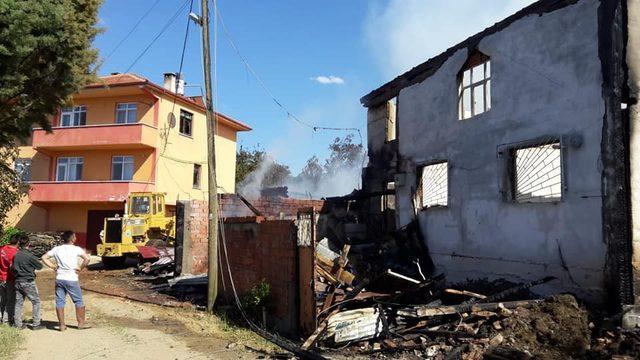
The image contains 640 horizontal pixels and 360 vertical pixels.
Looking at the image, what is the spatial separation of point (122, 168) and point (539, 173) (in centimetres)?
2497

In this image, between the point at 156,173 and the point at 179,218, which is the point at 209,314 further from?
the point at 156,173

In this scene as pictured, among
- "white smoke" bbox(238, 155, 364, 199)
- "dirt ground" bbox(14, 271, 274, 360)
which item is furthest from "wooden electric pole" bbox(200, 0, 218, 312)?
"white smoke" bbox(238, 155, 364, 199)

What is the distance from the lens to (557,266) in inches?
382

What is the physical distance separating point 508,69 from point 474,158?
6.84ft

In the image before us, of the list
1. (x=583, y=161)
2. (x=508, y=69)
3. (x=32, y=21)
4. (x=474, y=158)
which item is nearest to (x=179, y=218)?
(x=32, y=21)

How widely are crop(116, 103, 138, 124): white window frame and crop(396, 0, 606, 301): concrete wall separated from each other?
66.6ft

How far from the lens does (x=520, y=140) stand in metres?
10.5

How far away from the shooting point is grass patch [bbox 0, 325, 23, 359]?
7.41 metres

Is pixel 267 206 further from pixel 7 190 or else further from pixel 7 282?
pixel 7 190

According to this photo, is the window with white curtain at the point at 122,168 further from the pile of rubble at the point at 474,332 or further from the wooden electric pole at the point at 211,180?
the pile of rubble at the point at 474,332

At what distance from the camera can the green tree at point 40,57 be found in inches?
377

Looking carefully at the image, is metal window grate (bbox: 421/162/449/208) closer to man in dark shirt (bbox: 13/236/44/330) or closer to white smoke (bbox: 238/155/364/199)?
man in dark shirt (bbox: 13/236/44/330)

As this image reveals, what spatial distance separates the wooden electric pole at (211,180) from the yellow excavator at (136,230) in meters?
9.46

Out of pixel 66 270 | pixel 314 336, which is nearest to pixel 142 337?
pixel 66 270
